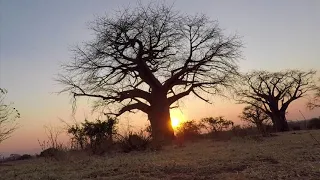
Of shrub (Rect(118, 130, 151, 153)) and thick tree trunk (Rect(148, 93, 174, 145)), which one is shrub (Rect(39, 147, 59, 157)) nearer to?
shrub (Rect(118, 130, 151, 153))

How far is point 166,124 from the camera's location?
57.5 feet

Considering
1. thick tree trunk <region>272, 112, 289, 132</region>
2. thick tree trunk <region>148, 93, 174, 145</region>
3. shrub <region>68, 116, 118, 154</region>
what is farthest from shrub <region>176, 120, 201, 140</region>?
thick tree trunk <region>272, 112, 289, 132</region>

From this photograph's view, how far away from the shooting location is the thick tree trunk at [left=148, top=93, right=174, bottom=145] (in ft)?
56.2

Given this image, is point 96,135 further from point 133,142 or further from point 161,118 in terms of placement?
point 161,118

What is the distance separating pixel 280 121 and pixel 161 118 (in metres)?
19.9

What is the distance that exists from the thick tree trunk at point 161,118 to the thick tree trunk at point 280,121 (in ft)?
61.4

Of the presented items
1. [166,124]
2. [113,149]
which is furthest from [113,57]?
[113,149]

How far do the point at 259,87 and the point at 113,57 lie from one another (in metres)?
22.4

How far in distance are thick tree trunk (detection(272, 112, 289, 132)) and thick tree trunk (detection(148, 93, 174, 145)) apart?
18711mm

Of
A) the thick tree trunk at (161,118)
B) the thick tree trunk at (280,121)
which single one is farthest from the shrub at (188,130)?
the thick tree trunk at (280,121)

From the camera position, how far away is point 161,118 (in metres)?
17.5

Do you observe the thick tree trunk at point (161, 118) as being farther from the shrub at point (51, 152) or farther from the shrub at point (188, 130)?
the shrub at point (51, 152)

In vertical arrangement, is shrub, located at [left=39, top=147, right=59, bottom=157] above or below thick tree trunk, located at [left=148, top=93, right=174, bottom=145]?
below

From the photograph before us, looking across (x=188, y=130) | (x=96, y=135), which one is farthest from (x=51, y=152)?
(x=188, y=130)
